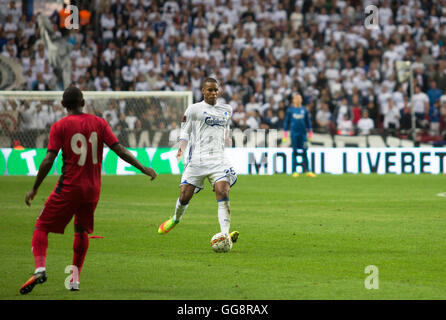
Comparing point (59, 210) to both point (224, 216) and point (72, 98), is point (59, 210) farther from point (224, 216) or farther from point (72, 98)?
point (224, 216)

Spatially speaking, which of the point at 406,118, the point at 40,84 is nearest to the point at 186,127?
the point at 406,118

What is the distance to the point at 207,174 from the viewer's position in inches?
412

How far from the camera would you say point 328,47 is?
30.8 meters

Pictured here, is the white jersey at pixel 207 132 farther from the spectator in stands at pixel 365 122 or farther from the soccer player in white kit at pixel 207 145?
the spectator in stands at pixel 365 122

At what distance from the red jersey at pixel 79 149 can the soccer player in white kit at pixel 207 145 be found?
3200 millimetres

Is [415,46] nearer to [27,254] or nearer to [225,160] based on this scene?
[225,160]

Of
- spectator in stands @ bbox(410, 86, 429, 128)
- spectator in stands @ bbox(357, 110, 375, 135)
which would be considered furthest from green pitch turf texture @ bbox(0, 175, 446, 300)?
spectator in stands @ bbox(410, 86, 429, 128)

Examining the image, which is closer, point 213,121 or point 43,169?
point 43,169

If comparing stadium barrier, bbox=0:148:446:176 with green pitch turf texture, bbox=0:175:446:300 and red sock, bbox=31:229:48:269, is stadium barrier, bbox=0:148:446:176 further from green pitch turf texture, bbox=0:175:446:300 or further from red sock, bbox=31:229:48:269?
red sock, bbox=31:229:48:269

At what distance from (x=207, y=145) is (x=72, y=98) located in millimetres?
3507

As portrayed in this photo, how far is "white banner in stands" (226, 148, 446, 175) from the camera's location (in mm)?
25266

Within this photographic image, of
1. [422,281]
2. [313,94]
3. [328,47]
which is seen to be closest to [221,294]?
[422,281]

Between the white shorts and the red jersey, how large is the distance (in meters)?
3.20

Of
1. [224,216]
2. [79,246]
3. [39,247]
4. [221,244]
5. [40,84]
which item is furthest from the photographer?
[40,84]
